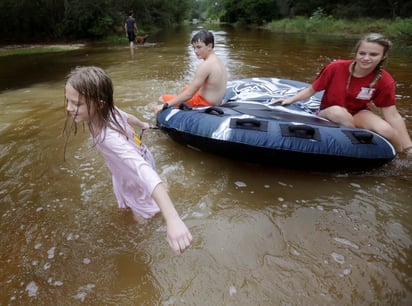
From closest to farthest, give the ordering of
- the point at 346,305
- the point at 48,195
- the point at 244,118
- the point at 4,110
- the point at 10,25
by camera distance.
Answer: the point at 346,305 → the point at 48,195 → the point at 244,118 → the point at 4,110 → the point at 10,25

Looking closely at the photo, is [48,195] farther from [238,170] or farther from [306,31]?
[306,31]

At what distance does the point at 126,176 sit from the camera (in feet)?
6.72

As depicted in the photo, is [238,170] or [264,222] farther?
[238,170]

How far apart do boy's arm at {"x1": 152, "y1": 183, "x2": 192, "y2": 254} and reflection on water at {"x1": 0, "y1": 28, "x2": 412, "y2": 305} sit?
0.58 m

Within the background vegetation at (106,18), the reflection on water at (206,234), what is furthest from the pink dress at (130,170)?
the background vegetation at (106,18)

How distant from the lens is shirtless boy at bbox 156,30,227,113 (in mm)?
3275

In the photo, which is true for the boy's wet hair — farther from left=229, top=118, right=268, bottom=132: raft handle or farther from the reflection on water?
the reflection on water

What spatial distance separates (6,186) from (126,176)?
156 cm

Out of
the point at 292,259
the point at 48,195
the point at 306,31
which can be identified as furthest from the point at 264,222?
the point at 306,31

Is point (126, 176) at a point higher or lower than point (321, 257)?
higher

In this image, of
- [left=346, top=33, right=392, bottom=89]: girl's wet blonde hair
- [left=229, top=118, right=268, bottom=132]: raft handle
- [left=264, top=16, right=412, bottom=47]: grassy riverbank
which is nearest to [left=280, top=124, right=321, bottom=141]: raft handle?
[left=229, top=118, right=268, bottom=132]: raft handle

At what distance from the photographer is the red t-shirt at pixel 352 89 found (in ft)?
9.46

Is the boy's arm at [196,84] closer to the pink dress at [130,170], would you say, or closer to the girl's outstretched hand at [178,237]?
the pink dress at [130,170]

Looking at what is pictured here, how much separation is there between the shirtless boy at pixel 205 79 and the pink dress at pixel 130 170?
138cm
